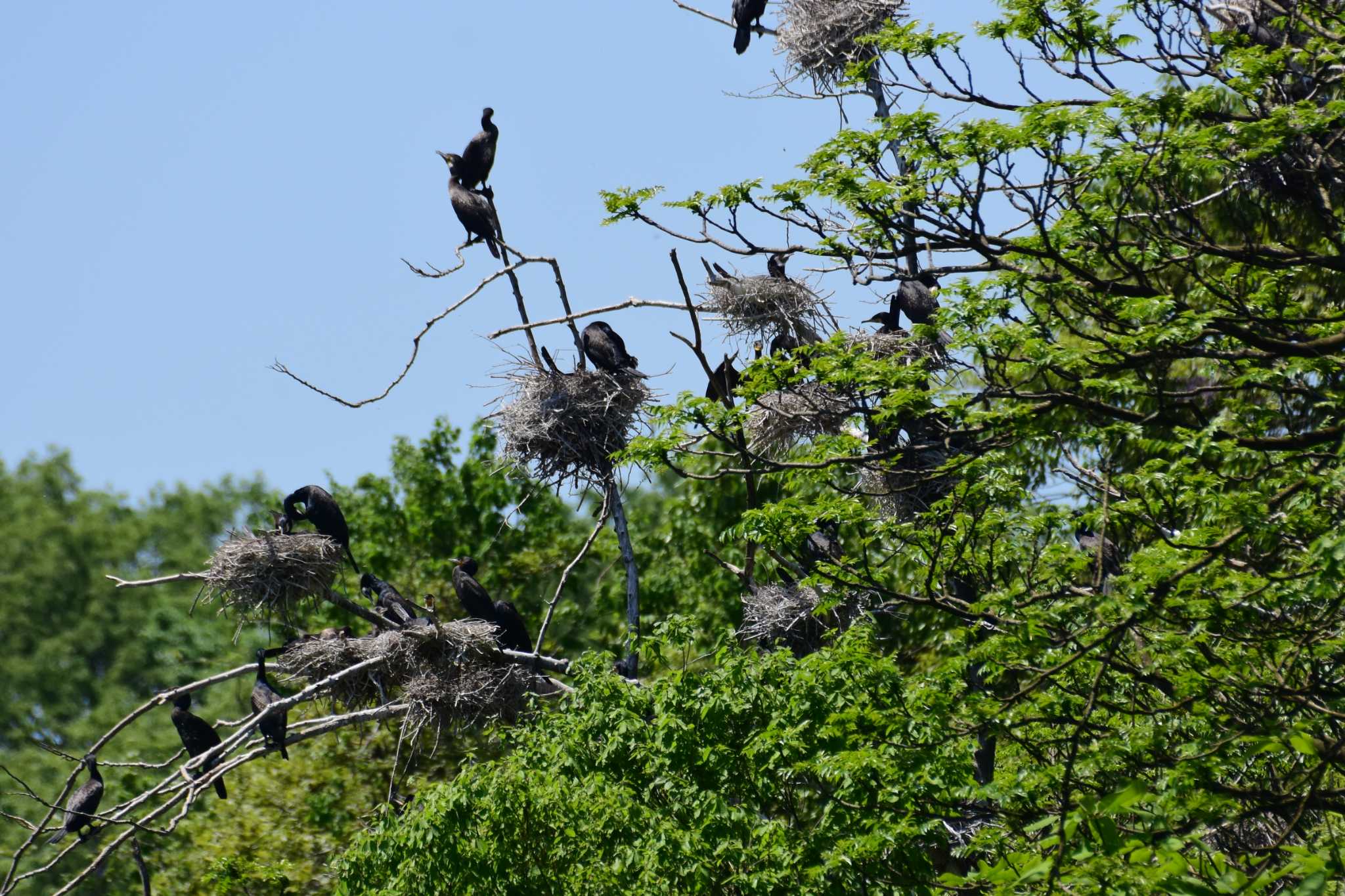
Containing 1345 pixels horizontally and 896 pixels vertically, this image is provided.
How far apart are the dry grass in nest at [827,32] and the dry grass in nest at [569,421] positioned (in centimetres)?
308

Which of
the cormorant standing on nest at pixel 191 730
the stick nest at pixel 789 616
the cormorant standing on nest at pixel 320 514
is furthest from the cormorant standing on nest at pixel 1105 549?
the cormorant standing on nest at pixel 191 730

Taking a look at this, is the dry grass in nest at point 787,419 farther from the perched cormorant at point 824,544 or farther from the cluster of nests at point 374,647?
the cluster of nests at point 374,647

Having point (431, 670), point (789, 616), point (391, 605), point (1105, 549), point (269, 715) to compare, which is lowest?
point (1105, 549)

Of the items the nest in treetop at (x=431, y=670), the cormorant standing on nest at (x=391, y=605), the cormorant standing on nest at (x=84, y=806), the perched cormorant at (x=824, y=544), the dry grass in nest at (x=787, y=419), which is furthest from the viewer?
the cormorant standing on nest at (x=391, y=605)

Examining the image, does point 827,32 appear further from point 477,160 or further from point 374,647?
point 374,647

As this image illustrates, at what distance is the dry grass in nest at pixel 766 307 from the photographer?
38.0ft

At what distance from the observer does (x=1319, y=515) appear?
756 centimetres

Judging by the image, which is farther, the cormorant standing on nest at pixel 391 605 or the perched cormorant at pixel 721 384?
the cormorant standing on nest at pixel 391 605

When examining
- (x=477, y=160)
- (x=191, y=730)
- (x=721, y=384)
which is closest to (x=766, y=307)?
(x=721, y=384)

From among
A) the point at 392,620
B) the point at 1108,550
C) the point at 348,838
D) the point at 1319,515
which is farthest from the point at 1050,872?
the point at 348,838

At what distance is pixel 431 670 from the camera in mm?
11961

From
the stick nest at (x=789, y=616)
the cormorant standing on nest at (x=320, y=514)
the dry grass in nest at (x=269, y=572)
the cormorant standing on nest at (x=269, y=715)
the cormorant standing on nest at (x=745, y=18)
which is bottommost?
the stick nest at (x=789, y=616)

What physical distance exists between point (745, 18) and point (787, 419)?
4263 mm

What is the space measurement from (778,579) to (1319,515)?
5.62 m
